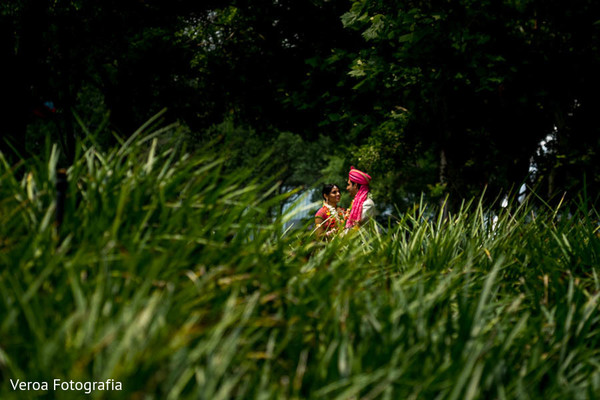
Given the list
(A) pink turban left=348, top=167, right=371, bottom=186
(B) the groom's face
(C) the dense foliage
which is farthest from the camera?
(C) the dense foliage

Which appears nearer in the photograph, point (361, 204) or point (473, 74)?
point (361, 204)

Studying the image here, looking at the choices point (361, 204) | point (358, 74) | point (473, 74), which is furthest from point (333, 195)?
point (473, 74)

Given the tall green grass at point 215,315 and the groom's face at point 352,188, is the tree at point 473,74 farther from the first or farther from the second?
the tall green grass at point 215,315

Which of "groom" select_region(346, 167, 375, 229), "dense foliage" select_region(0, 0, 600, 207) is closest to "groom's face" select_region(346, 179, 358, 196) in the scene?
"groom" select_region(346, 167, 375, 229)

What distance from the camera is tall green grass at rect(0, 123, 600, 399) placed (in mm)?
2010

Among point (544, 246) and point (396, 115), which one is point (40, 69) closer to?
→ point (396, 115)

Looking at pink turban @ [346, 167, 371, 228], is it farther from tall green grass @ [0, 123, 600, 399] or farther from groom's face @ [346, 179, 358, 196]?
tall green grass @ [0, 123, 600, 399]

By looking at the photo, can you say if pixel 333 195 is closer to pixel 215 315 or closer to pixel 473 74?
pixel 473 74

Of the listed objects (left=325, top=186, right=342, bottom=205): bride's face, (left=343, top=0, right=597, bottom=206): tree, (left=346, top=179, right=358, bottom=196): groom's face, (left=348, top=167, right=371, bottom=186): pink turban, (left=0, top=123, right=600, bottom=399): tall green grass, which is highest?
(left=343, top=0, right=597, bottom=206): tree

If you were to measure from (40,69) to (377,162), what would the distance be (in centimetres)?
673

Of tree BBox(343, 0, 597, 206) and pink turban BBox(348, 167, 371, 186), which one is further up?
tree BBox(343, 0, 597, 206)

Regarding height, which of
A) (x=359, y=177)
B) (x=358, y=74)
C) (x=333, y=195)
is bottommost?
(x=333, y=195)

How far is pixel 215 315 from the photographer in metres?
2.38

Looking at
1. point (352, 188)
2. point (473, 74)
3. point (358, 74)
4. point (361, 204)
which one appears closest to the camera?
point (361, 204)
